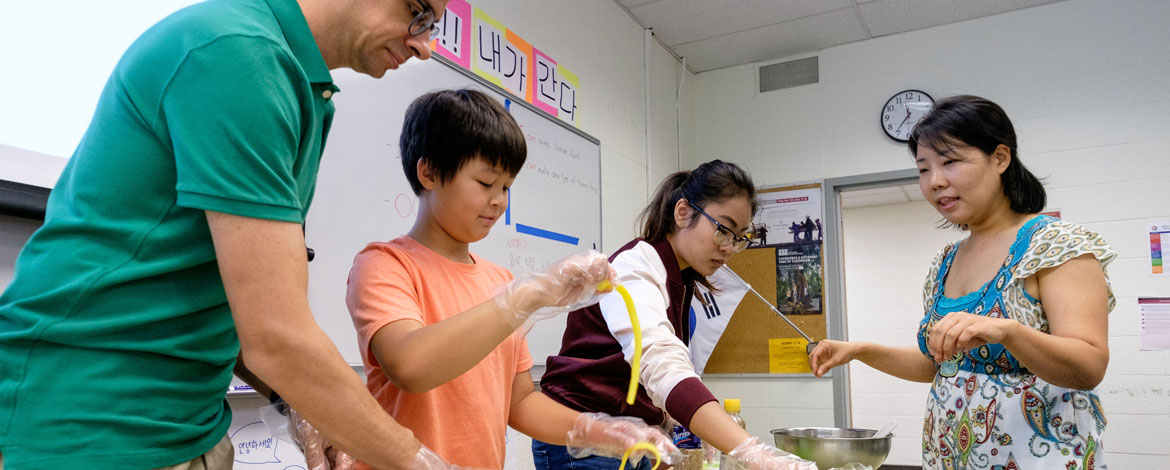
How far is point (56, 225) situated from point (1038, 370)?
155 centimetres

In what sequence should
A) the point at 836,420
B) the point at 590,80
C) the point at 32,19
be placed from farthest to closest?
the point at 836,420 → the point at 590,80 → the point at 32,19

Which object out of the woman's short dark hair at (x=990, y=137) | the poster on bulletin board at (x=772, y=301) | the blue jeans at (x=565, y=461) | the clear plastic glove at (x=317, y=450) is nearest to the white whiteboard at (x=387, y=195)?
the blue jeans at (x=565, y=461)

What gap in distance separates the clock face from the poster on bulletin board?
1.67 ft

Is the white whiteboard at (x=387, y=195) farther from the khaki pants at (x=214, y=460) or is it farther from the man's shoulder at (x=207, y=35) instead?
the man's shoulder at (x=207, y=35)

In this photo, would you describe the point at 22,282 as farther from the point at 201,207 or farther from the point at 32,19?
the point at 32,19

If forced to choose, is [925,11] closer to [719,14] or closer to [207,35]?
[719,14]

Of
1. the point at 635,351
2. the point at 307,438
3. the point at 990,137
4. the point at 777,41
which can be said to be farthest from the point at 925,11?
the point at 307,438

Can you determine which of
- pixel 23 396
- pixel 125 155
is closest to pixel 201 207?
pixel 125 155

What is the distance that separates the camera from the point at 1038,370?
1412 millimetres

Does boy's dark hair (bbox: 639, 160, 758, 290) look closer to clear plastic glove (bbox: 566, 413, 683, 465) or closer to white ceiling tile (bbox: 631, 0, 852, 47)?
clear plastic glove (bbox: 566, 413, 683, 465)

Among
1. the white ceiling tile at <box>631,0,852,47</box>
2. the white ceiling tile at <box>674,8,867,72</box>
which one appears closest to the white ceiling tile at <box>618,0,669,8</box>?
the white ceiling tile at <box>631,0,852,47</box>

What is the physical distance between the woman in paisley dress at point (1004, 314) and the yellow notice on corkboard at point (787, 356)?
7.90 ft

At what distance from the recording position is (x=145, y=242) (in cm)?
66

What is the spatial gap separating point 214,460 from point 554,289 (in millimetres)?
426
